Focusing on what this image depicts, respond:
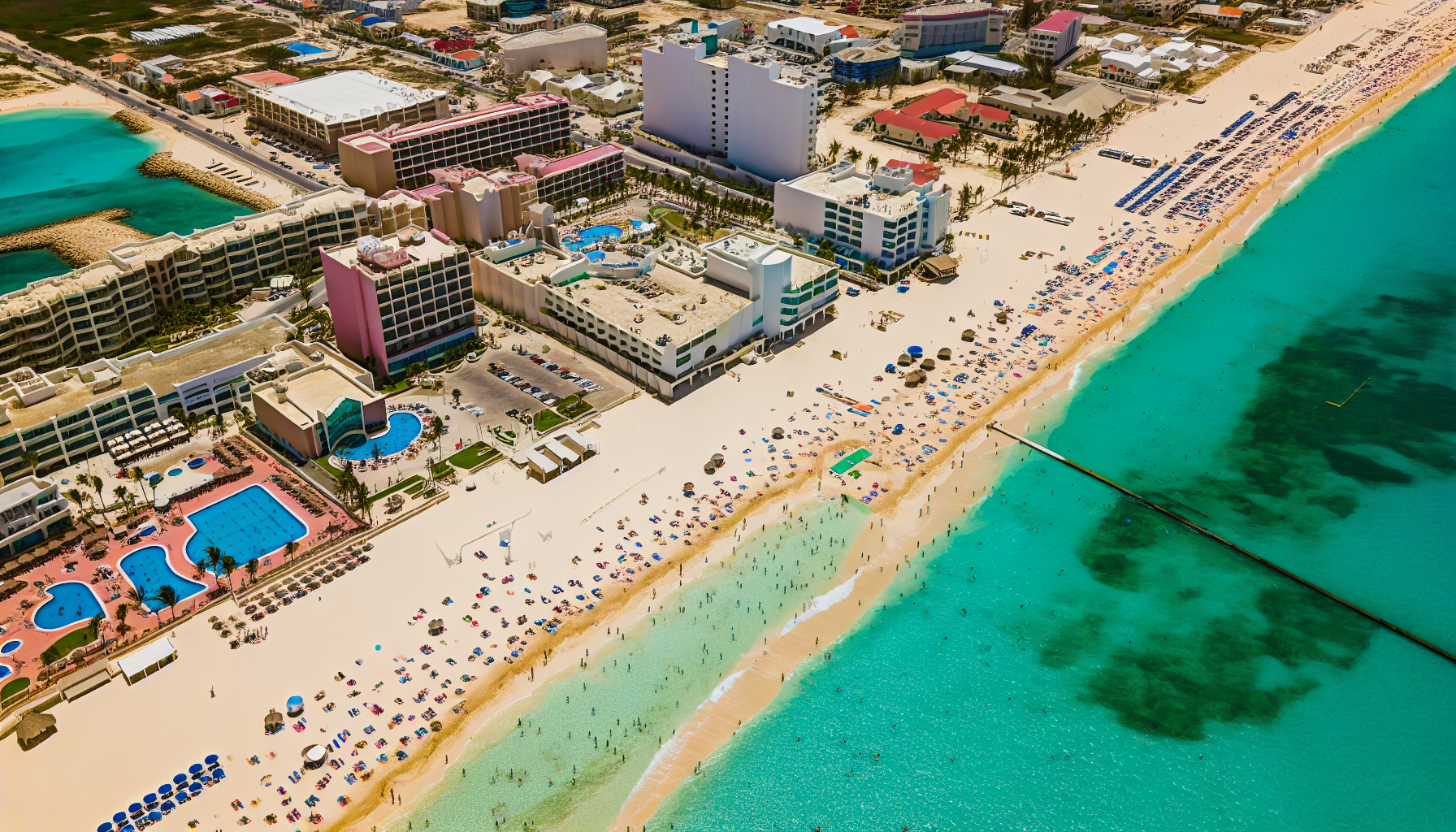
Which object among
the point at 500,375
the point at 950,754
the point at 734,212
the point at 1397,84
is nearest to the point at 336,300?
the point at 500,375

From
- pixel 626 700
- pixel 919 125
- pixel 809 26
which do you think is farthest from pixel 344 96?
pixel 626 700

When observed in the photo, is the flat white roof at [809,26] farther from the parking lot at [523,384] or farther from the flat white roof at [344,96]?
the parking lot at [523,384]

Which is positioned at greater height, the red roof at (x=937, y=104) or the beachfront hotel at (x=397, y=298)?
the red roof at (x=937, y=104)

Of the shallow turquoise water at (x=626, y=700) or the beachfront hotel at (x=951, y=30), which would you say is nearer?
the shallow turquoise water at (x=626, y=700)

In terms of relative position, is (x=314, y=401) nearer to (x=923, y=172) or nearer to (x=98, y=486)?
(x=98, y=486)

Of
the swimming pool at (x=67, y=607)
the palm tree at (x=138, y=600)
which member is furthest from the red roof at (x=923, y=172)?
the swimming pool at (x=67, y=607)

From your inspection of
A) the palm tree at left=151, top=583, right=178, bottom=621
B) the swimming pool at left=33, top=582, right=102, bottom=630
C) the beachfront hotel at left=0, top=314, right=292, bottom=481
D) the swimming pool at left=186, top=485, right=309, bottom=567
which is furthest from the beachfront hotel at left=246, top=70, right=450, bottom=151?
the palm tree at left=151, top=583, right=178, bottom=621

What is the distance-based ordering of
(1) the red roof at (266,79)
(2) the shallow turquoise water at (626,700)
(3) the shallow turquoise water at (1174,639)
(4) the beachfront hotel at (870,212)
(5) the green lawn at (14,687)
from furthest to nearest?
(1) the red roof at (266,79) < (4) the beachfront hotel at (870,212) < (5) the green lawn at (14,687) < (3) the shallow turquoise water at (1174,639) < (2) the shallow turquoise water at (626,700)
